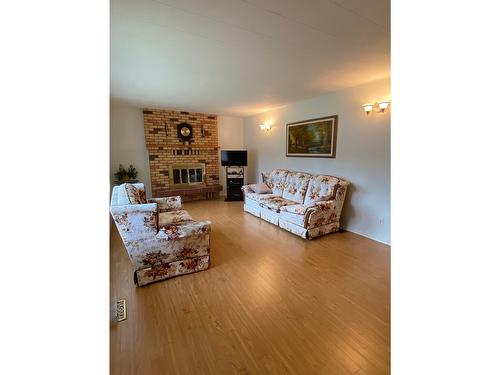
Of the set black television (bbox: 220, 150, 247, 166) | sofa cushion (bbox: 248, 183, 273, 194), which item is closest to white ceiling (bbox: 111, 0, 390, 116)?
sofa cushion (bbox: 248, 183, 273, 194)

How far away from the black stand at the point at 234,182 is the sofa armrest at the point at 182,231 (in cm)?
376

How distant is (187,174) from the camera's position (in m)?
6.20

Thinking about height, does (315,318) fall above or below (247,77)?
below

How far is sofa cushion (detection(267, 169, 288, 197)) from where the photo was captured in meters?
4.84

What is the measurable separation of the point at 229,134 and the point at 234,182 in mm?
1579

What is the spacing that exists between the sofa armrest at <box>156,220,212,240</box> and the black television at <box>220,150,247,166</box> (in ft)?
12.5

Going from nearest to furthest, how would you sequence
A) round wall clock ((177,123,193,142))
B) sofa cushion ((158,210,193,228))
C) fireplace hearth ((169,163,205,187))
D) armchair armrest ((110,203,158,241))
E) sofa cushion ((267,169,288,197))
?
armchair armrest ((110,203,158,241))
sofa cushion ((158,210,193,228))
sofa cushion ((267,169,288,197))
round wall clock ((177,123,193,142))
fireplace hearth ((169,163,205,187))

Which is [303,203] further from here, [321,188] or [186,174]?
[186,174]

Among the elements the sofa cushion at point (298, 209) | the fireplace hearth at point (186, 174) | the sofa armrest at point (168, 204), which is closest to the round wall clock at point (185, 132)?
the fireplace hearth at point (186, 174)

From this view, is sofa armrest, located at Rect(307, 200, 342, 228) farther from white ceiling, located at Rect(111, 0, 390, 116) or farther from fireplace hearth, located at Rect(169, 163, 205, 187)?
fireplace hearth, located at Rect(169, 163, 205, 187)

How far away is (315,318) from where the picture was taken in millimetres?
1821
